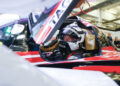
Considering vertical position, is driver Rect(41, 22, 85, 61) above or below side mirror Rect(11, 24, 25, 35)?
below

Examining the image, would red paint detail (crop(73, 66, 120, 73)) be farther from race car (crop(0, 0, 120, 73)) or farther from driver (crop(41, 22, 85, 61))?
driver (crop(41, 22, 85, 61))

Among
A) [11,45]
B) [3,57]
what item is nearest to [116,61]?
[11,45]

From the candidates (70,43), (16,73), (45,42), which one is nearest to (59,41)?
(70,43)

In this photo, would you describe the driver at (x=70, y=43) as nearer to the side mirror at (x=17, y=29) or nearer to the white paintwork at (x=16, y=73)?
the side mirror at (x=17, y=29)

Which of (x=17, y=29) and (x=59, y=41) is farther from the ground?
(x=17, y=29)

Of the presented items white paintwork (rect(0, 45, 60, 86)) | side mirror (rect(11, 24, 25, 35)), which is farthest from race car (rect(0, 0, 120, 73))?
white paintwork (rect(0, 45, 60, 86))

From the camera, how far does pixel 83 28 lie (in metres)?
1.34

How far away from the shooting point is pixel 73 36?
1.30 metres

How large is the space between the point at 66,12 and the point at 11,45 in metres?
0.50

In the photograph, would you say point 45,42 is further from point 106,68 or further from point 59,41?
point 106,68

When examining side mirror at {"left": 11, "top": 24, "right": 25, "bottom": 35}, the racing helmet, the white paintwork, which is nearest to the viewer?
the white paintwork

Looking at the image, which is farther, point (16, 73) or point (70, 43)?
point (70, 43)

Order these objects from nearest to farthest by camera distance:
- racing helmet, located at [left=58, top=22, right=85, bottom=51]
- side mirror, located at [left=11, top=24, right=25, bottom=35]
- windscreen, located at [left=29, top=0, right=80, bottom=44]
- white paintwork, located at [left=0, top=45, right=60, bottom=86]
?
white paintwork, located at [left=0, top=45, right=60, bottom=86]
windscreen, located at [left=29, top=0, right=80, bottom=44]
side mirror, located at [left=11, top=24, right=25, bottom=35]
racing helmet, located at [left=58, top=22, right=85, bottom=51]

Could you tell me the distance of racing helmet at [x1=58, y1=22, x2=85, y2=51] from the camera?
4.25 ft
